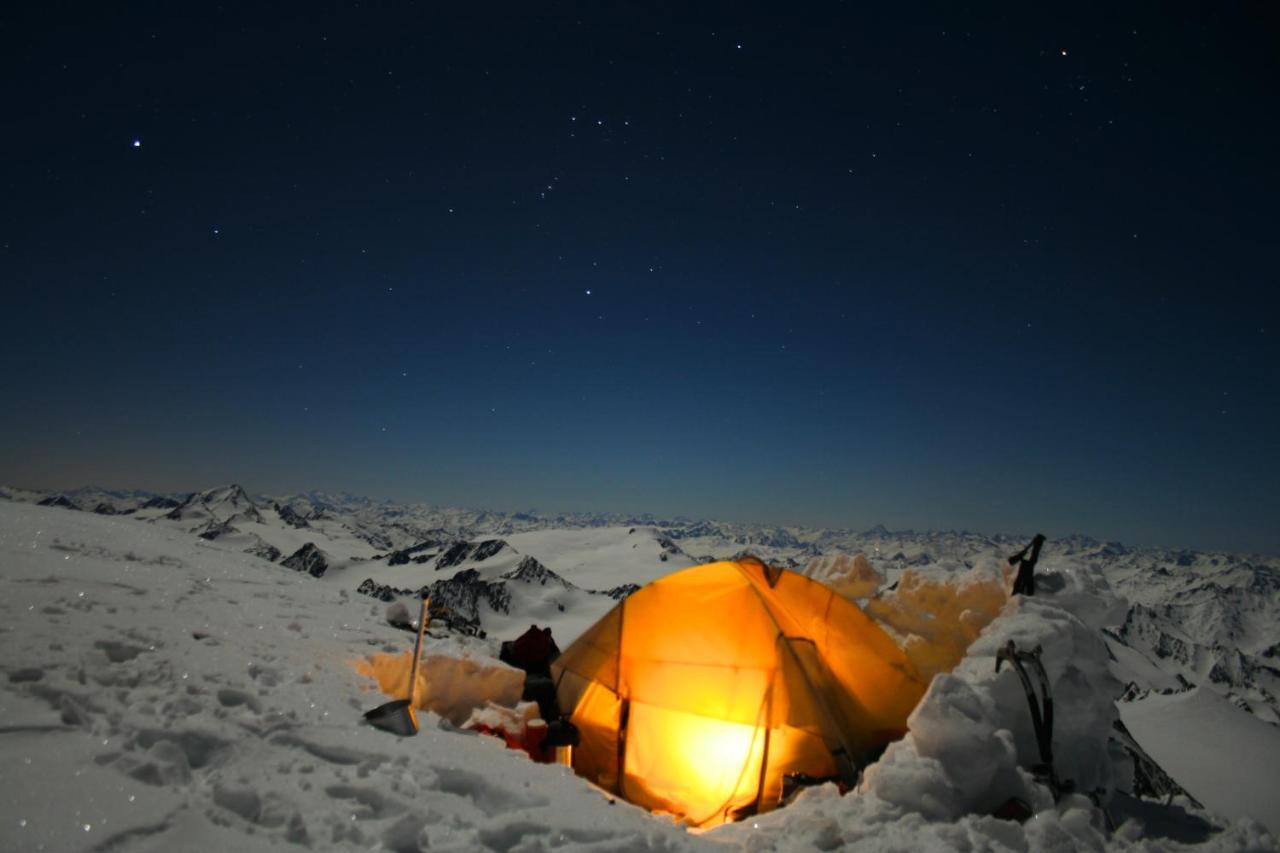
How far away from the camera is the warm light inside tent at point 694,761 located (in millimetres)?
7066

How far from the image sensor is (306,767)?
4.11m

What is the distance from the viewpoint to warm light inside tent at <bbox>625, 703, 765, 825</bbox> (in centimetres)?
707

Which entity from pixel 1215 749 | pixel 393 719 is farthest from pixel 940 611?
pixel 1215 749

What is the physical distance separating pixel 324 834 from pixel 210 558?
10.8m

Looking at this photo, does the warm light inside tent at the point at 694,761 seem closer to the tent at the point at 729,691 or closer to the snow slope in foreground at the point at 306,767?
the tent at the point at 729,691

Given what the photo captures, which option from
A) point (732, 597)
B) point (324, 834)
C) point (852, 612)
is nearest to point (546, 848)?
point (324, 834)

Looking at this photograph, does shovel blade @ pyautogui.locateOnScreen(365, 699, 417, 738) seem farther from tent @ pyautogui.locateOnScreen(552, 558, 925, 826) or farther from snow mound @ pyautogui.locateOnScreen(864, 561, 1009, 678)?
snow mound @ pyautogui.locateOnScreen(864, 561, 1009, 678)

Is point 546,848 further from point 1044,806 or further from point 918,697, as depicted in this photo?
point 918,697

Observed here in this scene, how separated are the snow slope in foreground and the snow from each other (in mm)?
14830

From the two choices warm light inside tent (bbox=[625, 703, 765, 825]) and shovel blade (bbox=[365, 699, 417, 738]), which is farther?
warm light inside tent (bbox=[625, 703, 765, 825])

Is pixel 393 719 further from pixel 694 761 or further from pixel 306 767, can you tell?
pixel 694 761

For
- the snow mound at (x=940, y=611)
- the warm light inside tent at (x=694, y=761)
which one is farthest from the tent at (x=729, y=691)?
the snow mound at (x=940, y=611)

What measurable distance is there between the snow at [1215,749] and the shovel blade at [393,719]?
18.9 metres

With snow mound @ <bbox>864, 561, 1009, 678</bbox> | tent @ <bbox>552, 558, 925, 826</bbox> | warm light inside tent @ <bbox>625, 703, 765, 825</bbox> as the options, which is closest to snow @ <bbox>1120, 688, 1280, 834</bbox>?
snow mound @ <bbox>864, 561, 1009, 678</bbox>
